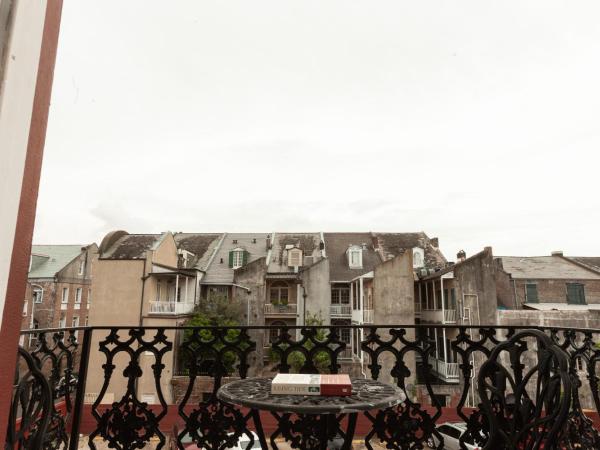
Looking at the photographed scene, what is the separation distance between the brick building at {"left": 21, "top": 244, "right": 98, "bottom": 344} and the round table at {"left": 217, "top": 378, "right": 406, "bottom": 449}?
18.4 meters

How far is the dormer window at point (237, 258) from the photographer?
21.5 m

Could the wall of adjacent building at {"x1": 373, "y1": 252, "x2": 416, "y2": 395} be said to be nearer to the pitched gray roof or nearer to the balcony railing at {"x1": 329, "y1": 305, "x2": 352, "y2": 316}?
the balcony railing at {"x1": 329, "y1": 305, "x2": 352, "y2": 316}

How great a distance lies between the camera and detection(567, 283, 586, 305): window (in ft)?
69.8

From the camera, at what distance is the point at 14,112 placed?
88 centimetres

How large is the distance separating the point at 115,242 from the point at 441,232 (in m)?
20.3

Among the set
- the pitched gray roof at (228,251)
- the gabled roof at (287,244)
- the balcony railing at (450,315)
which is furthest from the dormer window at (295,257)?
the balcony railing at (450,315)

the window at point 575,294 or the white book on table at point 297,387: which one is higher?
the window at point 575,294

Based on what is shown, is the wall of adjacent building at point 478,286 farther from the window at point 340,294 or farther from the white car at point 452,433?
the white car at point 452,433

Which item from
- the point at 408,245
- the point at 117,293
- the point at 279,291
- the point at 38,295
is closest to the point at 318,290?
the point at 279,291

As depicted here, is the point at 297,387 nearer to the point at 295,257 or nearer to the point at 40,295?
the point at 295,257

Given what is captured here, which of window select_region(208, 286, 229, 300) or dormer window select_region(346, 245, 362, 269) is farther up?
dormer window select_region(346, 245, 362, 269)

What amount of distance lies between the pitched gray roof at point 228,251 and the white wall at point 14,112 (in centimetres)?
1980

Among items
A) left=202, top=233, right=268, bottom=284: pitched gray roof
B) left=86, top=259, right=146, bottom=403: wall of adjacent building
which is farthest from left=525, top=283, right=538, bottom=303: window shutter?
left=86, top=259, right=146, bottom=403: wall of adjacent building

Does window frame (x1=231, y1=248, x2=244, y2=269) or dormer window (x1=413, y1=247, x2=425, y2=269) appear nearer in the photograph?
dormer window (x1=413, y1=247, x2=425, y2=269)
